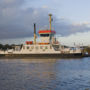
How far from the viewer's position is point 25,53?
57781 millimetres

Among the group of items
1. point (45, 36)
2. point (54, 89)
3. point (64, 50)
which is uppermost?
point (45, 36)

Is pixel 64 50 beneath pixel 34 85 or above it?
above

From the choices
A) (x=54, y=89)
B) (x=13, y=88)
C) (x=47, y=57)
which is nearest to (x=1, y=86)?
(x=13, y=88)

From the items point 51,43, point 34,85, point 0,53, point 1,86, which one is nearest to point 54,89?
point 34,85

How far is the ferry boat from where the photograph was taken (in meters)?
54.8

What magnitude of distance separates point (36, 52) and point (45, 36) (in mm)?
5790

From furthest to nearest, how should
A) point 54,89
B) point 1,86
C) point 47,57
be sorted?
1. point 47,57
2. point 1,86
3. point 54,89

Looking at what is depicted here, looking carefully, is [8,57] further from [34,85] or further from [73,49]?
[34,85]

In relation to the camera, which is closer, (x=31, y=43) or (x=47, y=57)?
(x=47, y=57)

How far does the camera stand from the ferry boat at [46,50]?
54.8 metres

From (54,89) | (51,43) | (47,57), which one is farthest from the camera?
(51,43)

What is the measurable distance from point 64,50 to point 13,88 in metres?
40.9

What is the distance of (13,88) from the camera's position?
16156mm

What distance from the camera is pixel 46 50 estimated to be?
56281 mm
